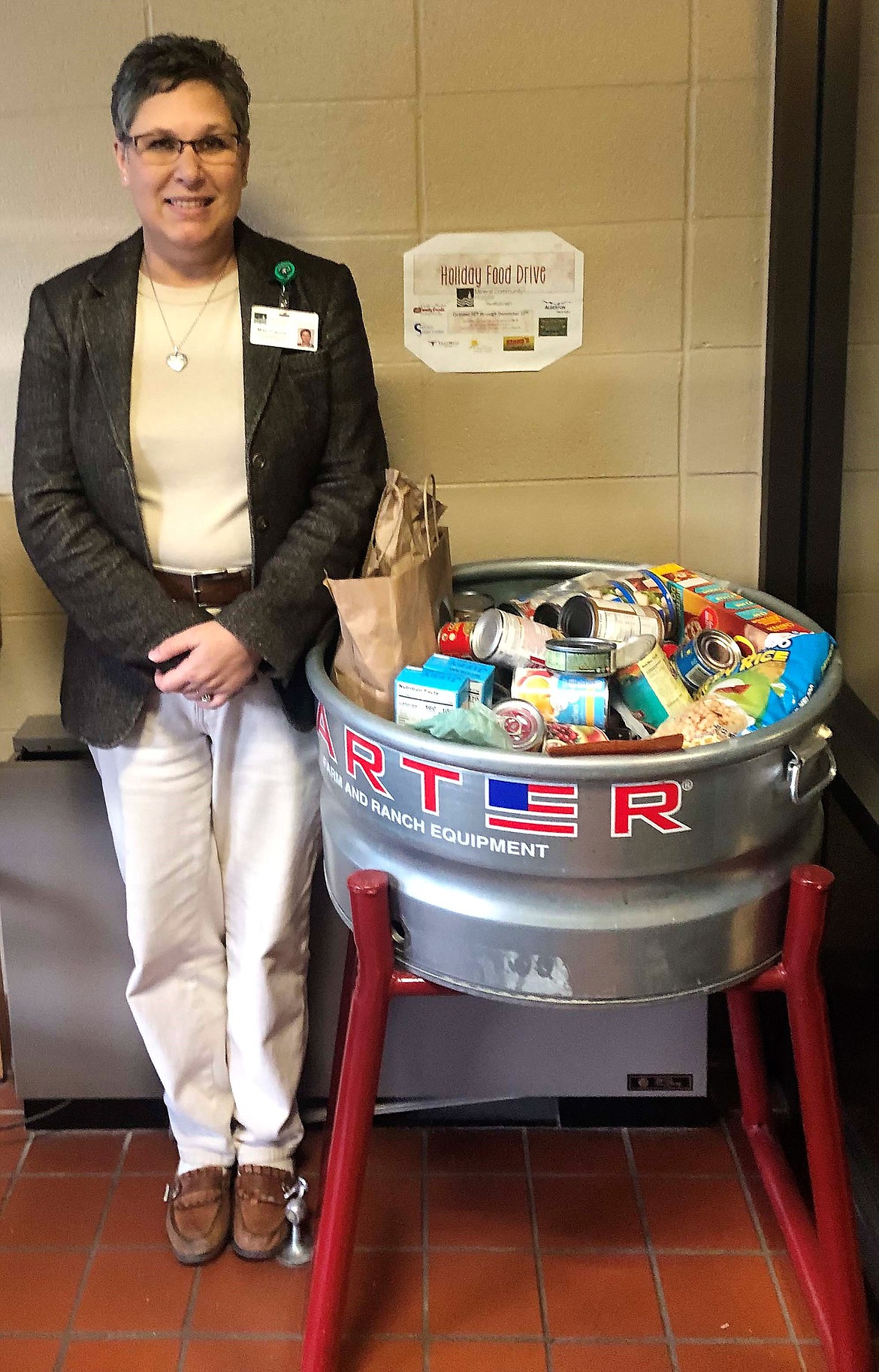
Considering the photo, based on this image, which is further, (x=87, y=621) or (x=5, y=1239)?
(x=5, y=1239)

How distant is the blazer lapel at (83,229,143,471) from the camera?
144 cm

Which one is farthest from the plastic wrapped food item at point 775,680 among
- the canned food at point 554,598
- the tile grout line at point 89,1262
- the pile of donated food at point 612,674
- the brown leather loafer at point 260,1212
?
the tile grout line at point 89,1262

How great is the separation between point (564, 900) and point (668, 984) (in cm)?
14

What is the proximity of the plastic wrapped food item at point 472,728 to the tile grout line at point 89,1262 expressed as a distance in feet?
3.22

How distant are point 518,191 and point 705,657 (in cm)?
79

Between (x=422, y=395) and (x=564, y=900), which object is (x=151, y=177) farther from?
(x=564, y=900)

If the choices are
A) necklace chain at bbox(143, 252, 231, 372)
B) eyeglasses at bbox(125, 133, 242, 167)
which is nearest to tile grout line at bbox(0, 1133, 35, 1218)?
necklace chain at bbox(143, 252, 231, 372)

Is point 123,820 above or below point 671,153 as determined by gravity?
below

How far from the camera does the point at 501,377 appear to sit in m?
1.77

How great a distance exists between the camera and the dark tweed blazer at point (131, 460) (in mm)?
1444

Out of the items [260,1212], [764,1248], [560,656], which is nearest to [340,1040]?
[260,1212]

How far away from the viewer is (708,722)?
3.93 feet

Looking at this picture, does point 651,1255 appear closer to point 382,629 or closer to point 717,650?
point 717,650

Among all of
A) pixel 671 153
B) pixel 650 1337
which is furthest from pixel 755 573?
pixel 650 1337
